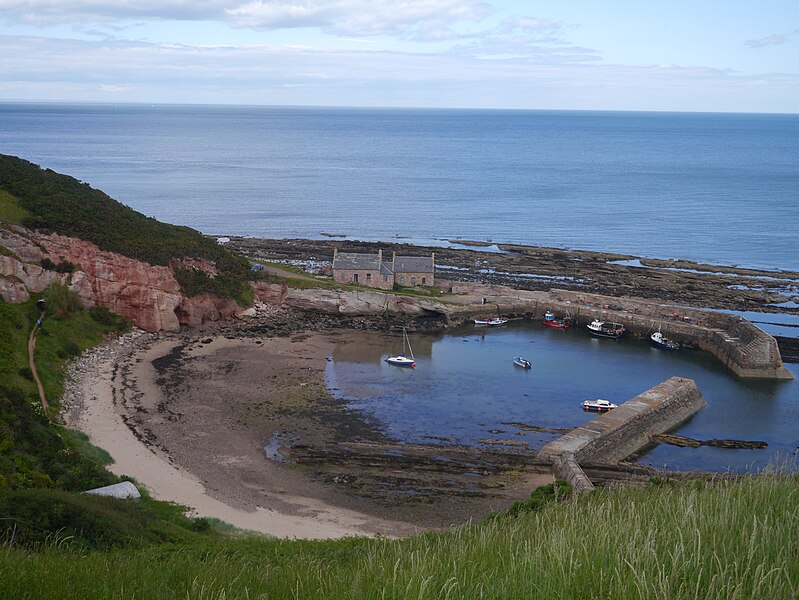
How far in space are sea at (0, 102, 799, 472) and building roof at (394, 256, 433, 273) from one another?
887cm

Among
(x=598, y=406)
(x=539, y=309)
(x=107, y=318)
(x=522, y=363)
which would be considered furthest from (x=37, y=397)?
(x=539, y=309)

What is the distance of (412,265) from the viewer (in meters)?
62.9

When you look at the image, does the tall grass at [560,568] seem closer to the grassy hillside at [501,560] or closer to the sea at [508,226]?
the grassy hillside at [501,560]

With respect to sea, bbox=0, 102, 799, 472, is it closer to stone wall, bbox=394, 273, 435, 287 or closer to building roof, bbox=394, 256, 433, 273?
stone wall, bbox=394, 273, 435, 287

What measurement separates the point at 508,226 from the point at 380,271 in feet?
142

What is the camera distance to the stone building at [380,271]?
61.3 meters

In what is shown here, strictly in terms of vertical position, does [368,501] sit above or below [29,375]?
below

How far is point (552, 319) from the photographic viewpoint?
193 ft

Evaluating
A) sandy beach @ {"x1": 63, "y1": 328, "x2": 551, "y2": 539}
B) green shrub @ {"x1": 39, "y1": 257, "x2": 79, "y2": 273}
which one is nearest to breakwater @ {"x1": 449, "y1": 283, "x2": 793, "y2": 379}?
sandy beach @ {"x1": 63, "y1": 328, "x2": 551, "y2": 539}

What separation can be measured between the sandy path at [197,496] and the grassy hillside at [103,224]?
1705cm

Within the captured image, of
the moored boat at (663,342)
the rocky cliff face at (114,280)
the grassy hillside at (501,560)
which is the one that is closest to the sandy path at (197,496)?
the grassy hillside at (501,560)

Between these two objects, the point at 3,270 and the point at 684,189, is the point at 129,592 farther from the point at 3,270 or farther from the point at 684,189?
the point at 684,189

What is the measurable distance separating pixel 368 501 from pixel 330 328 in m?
25.3

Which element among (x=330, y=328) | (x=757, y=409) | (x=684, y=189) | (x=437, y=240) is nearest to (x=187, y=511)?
(x=330, y=328)
